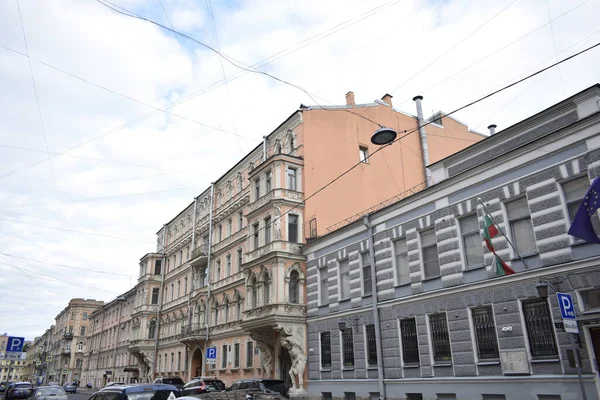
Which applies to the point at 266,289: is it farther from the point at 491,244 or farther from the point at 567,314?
the point at 567,314

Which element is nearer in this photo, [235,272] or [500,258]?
Result: [500,258]

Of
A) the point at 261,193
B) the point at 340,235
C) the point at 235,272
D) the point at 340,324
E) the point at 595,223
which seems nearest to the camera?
the point at 595,223

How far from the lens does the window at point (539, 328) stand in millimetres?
15086

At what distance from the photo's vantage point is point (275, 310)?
1077 inches

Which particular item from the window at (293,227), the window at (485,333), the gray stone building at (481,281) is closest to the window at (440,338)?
the gray stone building at (481,281)

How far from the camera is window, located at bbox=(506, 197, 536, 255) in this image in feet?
53.9

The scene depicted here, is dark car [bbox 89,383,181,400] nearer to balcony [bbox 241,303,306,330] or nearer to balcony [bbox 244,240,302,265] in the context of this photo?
balcony [bbox 241,303,306,330]

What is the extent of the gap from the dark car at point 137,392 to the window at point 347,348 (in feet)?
44.5

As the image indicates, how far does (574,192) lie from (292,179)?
18.5 m

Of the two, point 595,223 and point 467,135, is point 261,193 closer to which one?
point 467,135

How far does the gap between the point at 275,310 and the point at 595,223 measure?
17.2 metres

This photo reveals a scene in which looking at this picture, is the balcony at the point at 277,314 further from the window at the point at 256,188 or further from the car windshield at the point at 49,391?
the car windshield at the point at 49,391

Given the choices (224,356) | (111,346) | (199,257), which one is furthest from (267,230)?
(111,346)

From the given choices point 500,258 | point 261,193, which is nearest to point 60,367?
point 261,193
